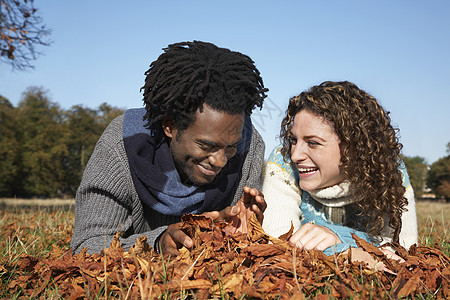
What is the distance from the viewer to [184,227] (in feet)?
8.20

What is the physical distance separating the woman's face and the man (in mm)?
413

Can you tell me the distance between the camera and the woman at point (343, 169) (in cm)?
312

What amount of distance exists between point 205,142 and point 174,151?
0.35 metres

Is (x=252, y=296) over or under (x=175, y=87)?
under

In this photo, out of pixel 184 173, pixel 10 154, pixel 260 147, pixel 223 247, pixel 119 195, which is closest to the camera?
pixel 223 247

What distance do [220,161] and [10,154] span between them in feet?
82.7

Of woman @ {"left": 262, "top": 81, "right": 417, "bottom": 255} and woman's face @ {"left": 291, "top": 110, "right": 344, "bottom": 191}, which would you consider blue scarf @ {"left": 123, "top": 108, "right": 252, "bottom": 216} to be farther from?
woman's face @ {"left": 291, "top": 110, "right": 344, "bottom": 191}

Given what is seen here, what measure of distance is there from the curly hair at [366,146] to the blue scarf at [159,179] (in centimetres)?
98

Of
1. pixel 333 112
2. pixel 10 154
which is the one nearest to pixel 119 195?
pixel 333 112

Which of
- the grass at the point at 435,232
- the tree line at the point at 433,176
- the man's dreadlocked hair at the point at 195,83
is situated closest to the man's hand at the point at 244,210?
the man's dreadlocked hair at the point at 195,83

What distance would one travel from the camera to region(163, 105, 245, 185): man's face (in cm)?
279

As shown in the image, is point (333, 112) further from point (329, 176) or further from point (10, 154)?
point (10, 154)

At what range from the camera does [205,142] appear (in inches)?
110

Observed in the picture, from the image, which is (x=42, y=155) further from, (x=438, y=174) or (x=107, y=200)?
(x=438, y=174)
